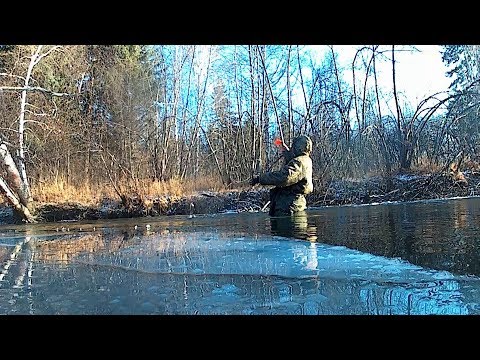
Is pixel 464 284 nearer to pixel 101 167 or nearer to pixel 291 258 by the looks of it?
pixel 291 258

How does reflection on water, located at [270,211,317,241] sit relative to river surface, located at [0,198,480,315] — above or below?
above

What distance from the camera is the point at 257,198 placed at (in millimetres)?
8766

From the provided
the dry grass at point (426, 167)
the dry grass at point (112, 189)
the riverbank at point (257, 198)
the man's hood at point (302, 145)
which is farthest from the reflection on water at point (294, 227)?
the dry grass at point (426, 167)

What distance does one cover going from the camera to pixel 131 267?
227cm

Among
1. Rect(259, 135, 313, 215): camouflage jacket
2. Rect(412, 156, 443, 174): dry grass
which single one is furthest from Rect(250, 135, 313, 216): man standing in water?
Rect(412, 156, 443, 174): dry grass

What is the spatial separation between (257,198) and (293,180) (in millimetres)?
4538

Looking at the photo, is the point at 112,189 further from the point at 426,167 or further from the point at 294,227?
the point at 426,167

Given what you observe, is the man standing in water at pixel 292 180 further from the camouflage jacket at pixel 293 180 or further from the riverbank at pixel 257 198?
the riverbank at pixel 257 198

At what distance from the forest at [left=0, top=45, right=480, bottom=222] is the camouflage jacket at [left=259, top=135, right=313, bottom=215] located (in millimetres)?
4150

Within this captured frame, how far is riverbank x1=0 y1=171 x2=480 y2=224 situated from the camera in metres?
8.01

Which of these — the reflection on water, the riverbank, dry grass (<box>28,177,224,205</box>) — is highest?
dry grass (<box>28,177,224,205</box>)

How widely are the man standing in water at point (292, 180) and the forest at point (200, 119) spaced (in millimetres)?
4150

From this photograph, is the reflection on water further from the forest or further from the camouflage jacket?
the forest
